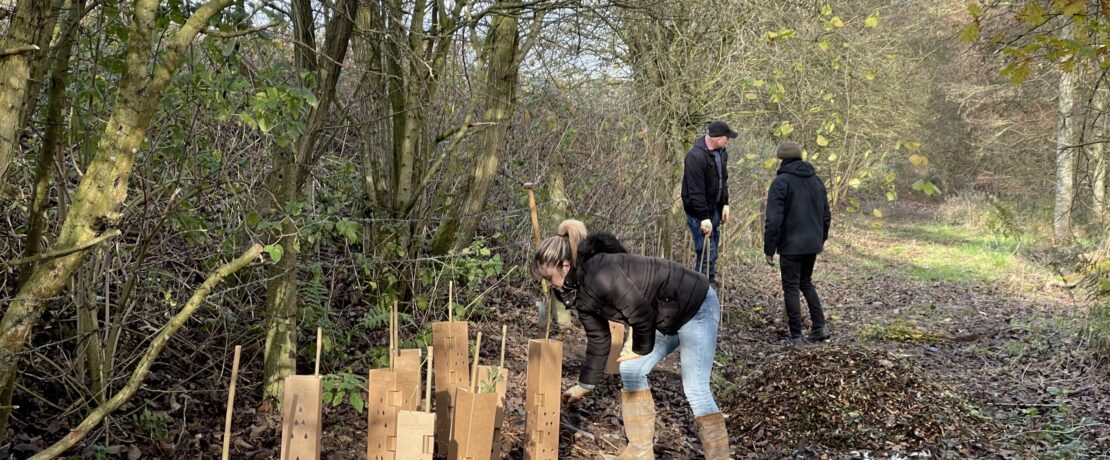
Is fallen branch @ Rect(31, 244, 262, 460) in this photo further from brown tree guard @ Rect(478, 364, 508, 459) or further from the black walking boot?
the black walking boot

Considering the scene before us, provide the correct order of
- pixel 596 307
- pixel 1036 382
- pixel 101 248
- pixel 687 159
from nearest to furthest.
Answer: pixel 101 248
pixel 596 307
pixel 1036 382
pixel 687 159

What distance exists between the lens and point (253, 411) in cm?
455

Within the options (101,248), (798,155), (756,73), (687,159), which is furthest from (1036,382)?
(101,248)

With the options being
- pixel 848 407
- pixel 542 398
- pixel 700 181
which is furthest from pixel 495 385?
pixel 700 181

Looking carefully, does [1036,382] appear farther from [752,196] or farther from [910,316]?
[752,196]

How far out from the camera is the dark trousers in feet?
24.9

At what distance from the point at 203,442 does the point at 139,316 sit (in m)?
0.81

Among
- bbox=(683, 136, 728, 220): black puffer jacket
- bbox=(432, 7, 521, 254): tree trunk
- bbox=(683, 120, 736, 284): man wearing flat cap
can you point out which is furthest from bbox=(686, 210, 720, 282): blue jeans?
bbox=(432, 7, 521, 254): tree trunk

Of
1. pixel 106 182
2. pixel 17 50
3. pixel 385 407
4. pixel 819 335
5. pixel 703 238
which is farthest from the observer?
pixel 703 238

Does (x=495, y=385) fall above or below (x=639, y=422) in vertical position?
above

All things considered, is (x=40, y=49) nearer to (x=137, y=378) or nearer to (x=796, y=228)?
(x=137, y=378)

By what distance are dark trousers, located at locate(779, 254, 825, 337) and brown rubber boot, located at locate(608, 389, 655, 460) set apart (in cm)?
359

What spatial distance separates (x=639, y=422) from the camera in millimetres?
4312

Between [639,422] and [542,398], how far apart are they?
1.97 ft
